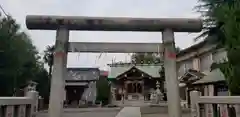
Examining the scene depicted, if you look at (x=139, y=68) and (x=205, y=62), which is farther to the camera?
(x=139, y=68)

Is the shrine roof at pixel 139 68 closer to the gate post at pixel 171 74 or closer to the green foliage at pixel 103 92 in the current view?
the green foliage at pixel 103 92

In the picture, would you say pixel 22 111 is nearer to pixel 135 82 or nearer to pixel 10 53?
pixel 10 53

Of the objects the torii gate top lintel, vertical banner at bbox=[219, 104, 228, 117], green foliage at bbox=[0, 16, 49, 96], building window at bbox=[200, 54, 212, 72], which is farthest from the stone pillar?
→ building window at bbox=[200, 54, 212, 72]

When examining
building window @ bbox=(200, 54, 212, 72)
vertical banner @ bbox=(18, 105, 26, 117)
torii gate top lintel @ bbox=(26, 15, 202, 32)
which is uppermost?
building window @ bbox=(200, 54, 212, 72)

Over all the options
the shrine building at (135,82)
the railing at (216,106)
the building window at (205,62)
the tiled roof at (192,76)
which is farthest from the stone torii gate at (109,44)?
the shrine building at (135,82)

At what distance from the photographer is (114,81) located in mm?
30094

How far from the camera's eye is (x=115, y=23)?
6.32 meters

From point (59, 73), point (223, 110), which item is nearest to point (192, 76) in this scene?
point (59, 73)

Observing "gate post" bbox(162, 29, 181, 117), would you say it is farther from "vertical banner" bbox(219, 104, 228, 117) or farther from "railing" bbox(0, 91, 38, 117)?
"railing" bbox(0, 91, 38, 117)

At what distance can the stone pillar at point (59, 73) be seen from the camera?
614cm

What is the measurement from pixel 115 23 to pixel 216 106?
2.93m

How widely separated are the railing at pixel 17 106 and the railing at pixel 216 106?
321 cm

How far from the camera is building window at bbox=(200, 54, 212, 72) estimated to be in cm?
2045

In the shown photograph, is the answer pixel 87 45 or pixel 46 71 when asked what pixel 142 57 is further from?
pixel 87 45
